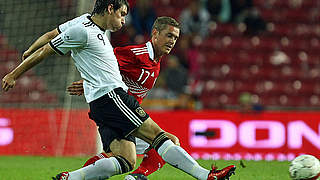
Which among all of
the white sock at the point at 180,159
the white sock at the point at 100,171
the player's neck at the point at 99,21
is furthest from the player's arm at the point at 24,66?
the white sock at the point at 180,159

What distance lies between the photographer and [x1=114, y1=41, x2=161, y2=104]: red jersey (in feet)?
18.8

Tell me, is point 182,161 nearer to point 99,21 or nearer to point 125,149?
point 125,149

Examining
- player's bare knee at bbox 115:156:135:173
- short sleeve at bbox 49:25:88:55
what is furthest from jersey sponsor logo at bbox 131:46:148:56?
player's bare knee at bbox 115:156:135:173

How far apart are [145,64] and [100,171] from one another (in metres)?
1.27

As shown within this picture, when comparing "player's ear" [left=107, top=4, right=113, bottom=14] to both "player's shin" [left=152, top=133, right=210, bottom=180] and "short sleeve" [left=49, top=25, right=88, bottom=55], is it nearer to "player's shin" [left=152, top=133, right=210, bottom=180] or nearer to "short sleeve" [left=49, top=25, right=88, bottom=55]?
"short sleeve" [left=49, top=25, right=88, bottom=55]

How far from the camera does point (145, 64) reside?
573cm

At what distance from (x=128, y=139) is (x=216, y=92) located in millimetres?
9246

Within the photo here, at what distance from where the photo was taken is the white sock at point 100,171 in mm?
4918

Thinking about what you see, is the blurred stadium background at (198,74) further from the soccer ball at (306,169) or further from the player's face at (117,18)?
the soccer ball at (306,169)

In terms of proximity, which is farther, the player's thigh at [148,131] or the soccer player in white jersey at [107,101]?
the player's thigh at [148,131]

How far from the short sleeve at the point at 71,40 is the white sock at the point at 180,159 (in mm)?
1126

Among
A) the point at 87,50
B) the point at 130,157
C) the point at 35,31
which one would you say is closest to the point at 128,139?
the point at 130,157

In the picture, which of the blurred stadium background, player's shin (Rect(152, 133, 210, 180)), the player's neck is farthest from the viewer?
the blurred stadium background

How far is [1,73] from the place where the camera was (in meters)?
12.6
